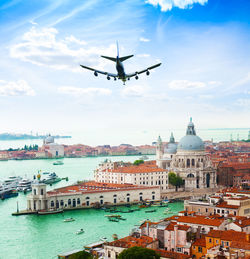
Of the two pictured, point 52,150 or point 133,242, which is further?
point 52,150

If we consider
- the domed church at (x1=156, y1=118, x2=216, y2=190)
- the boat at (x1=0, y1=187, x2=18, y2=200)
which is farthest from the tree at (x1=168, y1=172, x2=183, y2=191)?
the boat at (x1=0, y1=187, x2=18, y2=200)

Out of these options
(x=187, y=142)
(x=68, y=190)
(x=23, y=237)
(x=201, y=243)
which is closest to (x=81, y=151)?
(x=187, y=142)

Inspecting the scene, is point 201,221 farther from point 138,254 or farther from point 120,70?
point 120,70

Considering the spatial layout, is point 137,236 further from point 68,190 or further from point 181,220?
point 68,190

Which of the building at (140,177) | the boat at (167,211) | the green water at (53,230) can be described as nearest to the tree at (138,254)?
the green water at (53,230)

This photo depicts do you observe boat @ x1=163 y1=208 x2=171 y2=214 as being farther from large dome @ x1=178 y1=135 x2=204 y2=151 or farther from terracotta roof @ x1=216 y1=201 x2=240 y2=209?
large dome @ x1=178 y1=135 x2=204 y2=151

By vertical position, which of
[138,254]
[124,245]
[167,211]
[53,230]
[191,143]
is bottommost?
[53,230]

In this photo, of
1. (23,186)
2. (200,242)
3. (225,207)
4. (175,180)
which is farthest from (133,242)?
(23,186)
